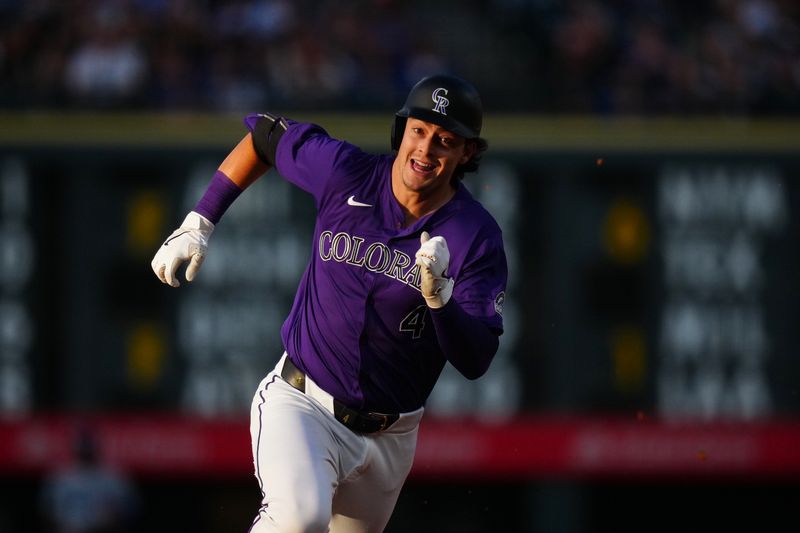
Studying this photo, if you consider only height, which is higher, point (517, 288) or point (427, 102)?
point (427, 102)

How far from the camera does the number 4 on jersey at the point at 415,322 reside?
5695mm

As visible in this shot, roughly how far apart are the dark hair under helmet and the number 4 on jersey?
25.4 inches

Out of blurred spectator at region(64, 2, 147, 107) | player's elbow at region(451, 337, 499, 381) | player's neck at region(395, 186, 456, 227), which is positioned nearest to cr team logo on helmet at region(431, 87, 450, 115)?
player's neck at region(395, 186, 456, 227)

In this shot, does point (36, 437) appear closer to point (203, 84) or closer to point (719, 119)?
point (203, 84)

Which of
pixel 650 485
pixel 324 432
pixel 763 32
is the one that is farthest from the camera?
pixel 763 32

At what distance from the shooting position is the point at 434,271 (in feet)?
16.5

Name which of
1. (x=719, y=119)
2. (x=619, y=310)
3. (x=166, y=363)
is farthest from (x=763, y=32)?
(x=166, y=363)

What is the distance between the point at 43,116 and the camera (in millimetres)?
11430

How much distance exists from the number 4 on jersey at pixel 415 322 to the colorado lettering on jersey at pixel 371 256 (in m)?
0.12

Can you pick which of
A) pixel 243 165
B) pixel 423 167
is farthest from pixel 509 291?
pixel 423 167

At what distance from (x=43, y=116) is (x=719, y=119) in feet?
16.3

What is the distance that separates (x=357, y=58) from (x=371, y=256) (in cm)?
677

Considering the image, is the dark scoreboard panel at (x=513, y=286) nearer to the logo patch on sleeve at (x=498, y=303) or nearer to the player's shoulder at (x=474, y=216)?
the player's shoulder at (x=474, y=216)

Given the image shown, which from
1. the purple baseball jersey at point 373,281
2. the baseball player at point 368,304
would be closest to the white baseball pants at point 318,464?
the baseball player at point 368,304
